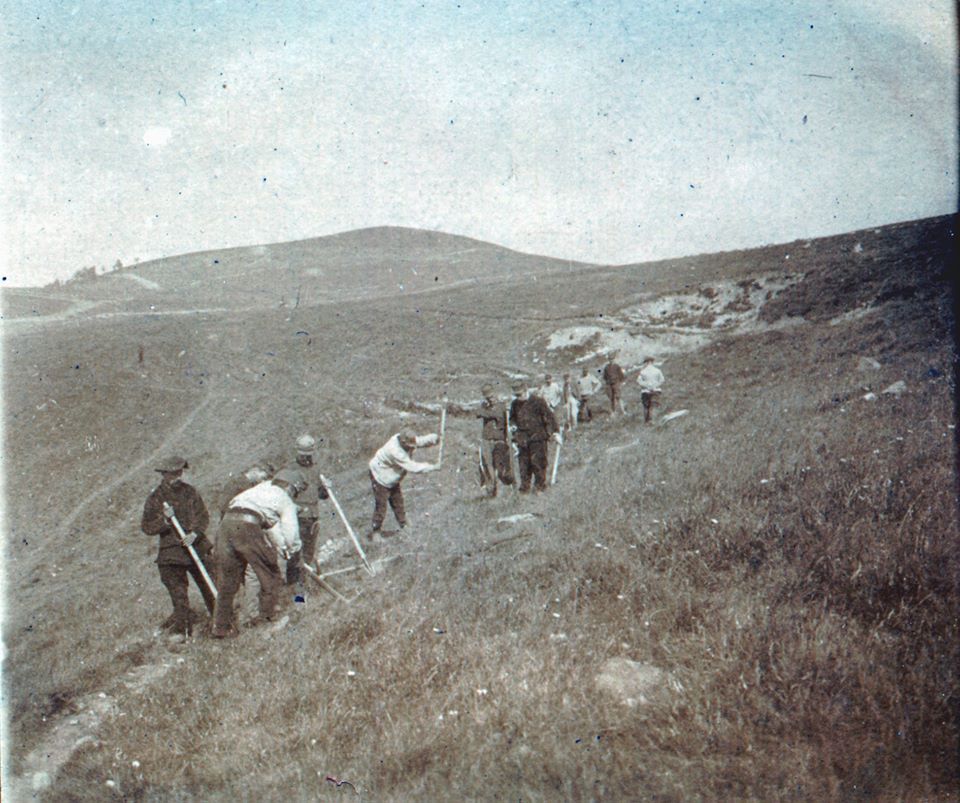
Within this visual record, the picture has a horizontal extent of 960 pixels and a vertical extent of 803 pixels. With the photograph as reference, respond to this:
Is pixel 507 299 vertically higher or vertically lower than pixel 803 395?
higher

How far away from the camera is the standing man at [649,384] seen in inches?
586

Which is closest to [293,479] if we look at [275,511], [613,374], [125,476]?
[275,511]

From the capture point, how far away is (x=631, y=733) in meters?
3.62

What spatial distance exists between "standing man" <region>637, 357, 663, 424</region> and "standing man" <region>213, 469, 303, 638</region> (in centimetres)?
984

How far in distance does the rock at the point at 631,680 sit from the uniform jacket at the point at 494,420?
6.69m

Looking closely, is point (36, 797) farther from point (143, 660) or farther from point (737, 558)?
point (737, 558)

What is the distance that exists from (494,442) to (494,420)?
1.21 ft

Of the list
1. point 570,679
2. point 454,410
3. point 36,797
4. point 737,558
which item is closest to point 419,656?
point 570,679

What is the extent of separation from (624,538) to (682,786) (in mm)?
2792

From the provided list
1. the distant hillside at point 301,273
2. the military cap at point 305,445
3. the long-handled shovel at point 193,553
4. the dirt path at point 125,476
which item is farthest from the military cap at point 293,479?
the distant hillside at point 301,273

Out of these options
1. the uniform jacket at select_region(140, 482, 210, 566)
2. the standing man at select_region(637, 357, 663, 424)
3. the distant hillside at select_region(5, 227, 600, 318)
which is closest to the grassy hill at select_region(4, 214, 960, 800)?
the standing man at select_region(637, 357, 663, 424)

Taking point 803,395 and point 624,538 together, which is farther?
point 803,395

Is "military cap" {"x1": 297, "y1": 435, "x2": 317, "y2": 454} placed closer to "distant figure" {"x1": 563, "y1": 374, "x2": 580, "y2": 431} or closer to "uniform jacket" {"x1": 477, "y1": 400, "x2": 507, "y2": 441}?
"uniform jacket" {"x1": 477, "y1": 400, "x2": 507, "y2": 441}

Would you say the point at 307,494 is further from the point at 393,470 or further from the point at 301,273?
the point at 301,273
